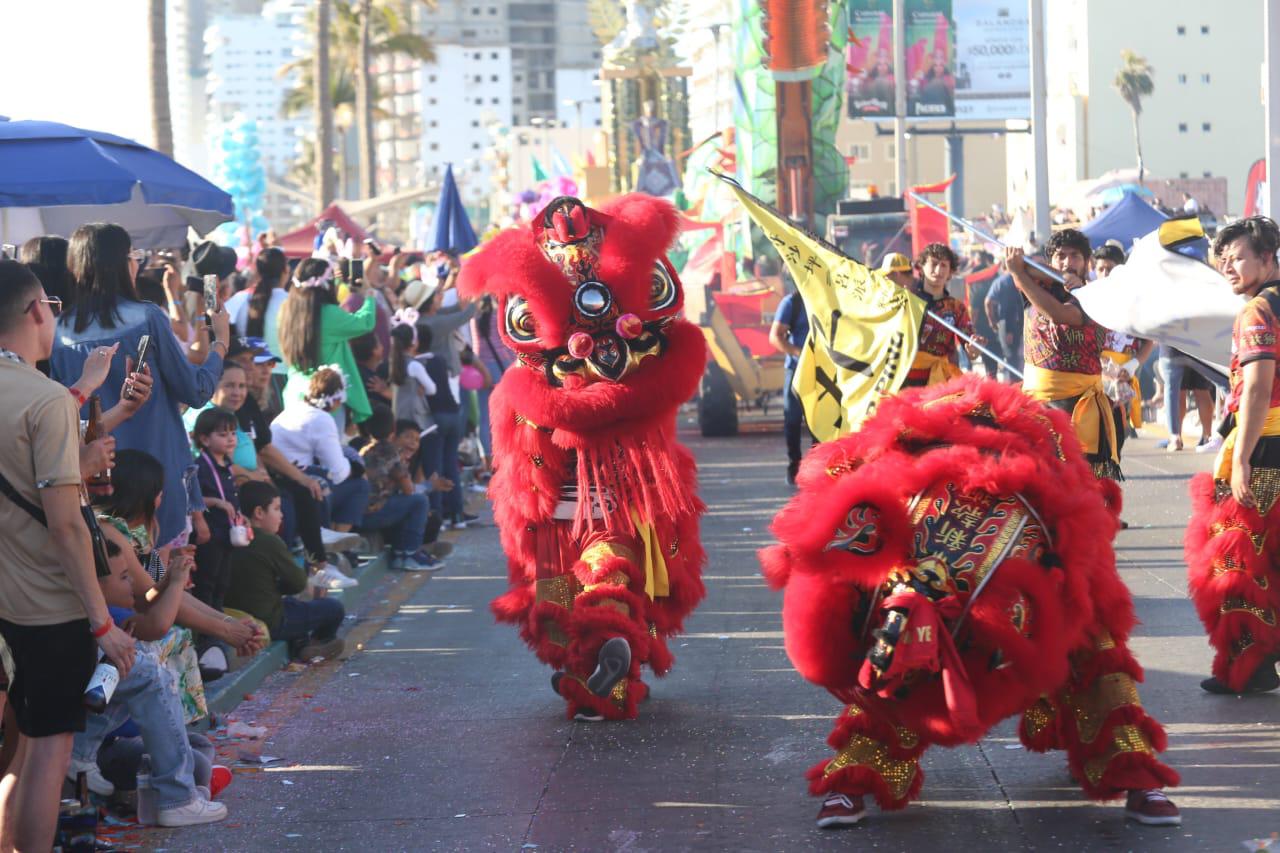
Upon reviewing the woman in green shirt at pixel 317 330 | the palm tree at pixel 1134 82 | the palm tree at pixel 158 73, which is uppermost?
the palm tree at pixel 1134 82

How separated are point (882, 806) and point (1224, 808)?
3.54ft

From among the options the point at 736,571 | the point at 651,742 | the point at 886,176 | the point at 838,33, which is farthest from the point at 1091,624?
the point at 886,176

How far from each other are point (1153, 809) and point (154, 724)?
311 centimetres

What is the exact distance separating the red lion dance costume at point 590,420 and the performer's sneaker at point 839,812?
176cm

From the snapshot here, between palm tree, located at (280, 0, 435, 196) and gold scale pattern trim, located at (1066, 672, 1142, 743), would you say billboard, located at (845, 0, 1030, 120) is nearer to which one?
palm tree, located at (280, 0, 435, 196)

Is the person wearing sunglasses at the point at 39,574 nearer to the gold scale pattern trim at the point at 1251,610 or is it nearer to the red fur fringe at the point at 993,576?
the red fur fringe at the point at 993,576

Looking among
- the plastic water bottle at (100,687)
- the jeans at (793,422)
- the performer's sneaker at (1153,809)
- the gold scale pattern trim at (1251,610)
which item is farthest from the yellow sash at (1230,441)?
the jeans at (793,422)

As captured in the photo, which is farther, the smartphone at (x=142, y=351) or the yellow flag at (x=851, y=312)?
the yellow flag at (x=851, y=312)

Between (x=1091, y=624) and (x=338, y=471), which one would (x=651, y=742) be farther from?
(x=338, y=471)

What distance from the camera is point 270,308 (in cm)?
Answer: 1191

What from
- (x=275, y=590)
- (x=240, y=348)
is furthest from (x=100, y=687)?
(x=240, y=348)

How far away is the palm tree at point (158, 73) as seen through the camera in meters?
19.7

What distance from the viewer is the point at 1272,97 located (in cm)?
1513

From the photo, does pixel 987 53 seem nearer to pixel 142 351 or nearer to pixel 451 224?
pixel 451 224
